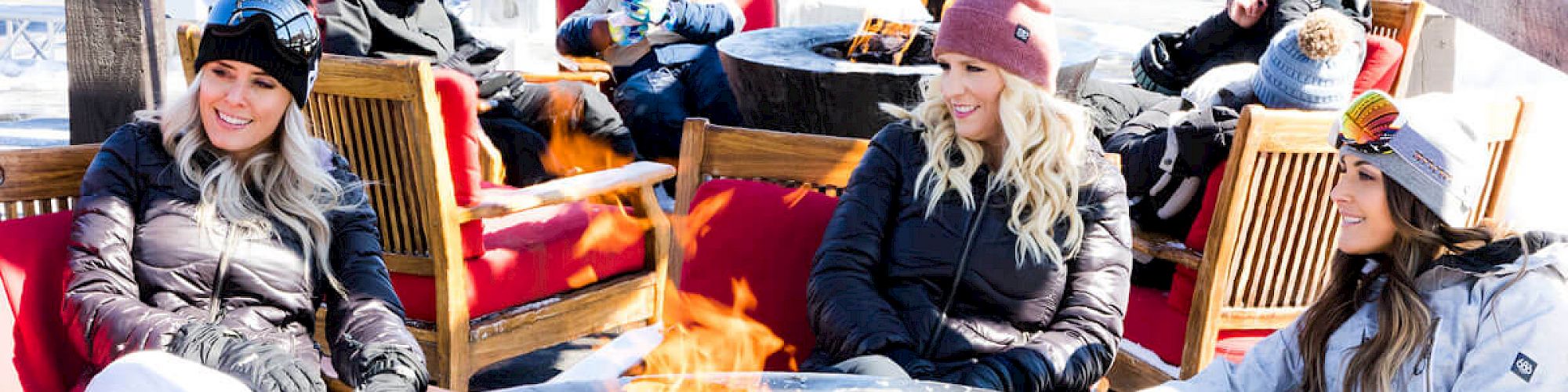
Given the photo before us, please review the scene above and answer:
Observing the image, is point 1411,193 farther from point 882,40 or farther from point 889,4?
Answer: point 889,4

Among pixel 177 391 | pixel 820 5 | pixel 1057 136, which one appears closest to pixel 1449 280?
pixel 1057 136

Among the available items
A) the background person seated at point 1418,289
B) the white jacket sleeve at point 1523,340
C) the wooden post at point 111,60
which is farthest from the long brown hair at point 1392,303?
the wooden post at point 111,60

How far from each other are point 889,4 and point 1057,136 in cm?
234

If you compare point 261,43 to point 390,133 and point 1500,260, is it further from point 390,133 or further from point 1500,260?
point 1500,260

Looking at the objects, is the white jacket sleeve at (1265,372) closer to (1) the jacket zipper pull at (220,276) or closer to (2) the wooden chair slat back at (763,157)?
(2) the wooden chair slat back at (763,157)

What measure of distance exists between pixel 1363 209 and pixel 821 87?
189cm

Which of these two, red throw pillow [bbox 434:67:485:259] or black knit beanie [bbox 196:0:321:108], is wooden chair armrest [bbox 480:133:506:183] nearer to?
red throw pillow [bbox 434:67:485:259]

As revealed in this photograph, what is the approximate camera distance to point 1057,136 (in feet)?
9.00

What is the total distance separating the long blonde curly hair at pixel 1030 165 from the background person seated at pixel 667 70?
9.55 ft

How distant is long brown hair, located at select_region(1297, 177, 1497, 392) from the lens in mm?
2191

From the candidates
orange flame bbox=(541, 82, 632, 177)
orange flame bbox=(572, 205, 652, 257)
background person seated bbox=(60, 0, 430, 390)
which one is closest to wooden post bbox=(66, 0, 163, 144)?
background person seated bbox=(60, 0, 430, 390)

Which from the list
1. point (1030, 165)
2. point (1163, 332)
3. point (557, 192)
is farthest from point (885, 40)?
point (1030, 165)

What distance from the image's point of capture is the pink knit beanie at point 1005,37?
2760mm

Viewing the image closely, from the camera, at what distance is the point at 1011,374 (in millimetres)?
2516
